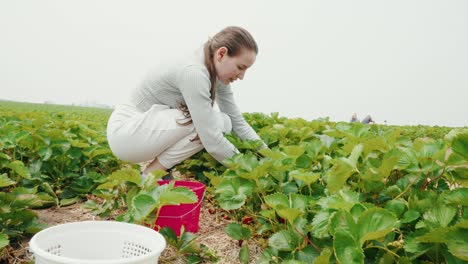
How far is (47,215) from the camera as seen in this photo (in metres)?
2.29

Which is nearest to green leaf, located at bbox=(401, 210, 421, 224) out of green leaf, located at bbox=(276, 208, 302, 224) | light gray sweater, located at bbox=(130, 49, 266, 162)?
green leaf, located at bbox=(276, 208, 302, 224)

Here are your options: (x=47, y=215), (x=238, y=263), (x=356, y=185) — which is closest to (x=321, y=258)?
(x=356, y=185)

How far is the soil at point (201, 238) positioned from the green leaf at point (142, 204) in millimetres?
355

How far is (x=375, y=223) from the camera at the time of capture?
1.05 m

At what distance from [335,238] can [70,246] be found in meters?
0.80

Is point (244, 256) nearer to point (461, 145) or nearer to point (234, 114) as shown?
point (461, 145)

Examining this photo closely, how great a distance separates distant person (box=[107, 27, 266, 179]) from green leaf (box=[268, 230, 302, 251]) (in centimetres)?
102

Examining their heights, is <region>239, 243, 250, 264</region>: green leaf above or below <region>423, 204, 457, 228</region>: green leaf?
below

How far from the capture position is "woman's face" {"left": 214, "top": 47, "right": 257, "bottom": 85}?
2410mm

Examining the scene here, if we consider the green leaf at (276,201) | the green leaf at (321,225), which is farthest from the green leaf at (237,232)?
the green leaf at (321,225)

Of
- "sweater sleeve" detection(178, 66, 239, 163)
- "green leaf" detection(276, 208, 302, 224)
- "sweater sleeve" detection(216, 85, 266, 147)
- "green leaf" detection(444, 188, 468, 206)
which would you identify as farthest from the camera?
"sweater sleeve" detection(216, 85, 266, 147)

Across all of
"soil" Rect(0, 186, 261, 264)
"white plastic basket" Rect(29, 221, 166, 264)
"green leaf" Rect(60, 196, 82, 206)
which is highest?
"white plastic basket" Rect(29, 221, 166, 264)

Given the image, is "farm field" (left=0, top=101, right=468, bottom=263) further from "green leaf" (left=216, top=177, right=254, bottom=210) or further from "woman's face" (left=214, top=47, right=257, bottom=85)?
"woman's face" (left=214, top=47, right=257, bottom=85)

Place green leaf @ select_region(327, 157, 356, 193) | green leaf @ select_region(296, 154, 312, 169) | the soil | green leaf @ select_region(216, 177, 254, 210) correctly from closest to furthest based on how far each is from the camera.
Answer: green leaf @ select_region(327, 157, 356, 193), green leaf @ select_region(216, 177, 254, 210), the soil, green leaf @ select_region(296, 154, 312, 169)
